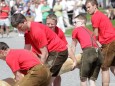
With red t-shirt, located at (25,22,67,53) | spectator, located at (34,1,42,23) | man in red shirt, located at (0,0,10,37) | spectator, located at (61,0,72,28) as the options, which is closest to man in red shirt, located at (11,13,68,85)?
red t-shirt, located at (25,22,67,53)

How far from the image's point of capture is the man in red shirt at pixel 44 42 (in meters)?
6.97

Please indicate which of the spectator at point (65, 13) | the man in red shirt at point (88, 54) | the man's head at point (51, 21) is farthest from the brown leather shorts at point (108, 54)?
the spectator at point (65, 13)

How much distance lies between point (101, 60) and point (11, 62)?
2384 millimetres

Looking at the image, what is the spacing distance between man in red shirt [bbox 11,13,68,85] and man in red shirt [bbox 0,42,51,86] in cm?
53

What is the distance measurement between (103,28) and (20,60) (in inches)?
106

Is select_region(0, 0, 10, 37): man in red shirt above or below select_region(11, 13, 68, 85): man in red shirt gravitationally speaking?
below

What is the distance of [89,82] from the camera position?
8562mm

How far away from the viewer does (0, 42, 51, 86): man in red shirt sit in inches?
253

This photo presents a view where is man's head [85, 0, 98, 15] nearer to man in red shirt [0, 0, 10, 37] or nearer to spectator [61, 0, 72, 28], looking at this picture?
man in red shirt [0, 0, 10, 37]

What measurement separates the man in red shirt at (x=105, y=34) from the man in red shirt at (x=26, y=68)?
7.29ft

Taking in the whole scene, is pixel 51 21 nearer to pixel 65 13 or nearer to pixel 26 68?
pixel 26 68

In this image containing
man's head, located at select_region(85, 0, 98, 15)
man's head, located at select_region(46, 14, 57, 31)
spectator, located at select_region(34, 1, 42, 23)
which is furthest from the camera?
spectator, located at select_region(34, 1, 42, 23)

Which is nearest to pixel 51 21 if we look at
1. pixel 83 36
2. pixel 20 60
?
pixel 83 36

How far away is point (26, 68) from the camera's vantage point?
663 cm
